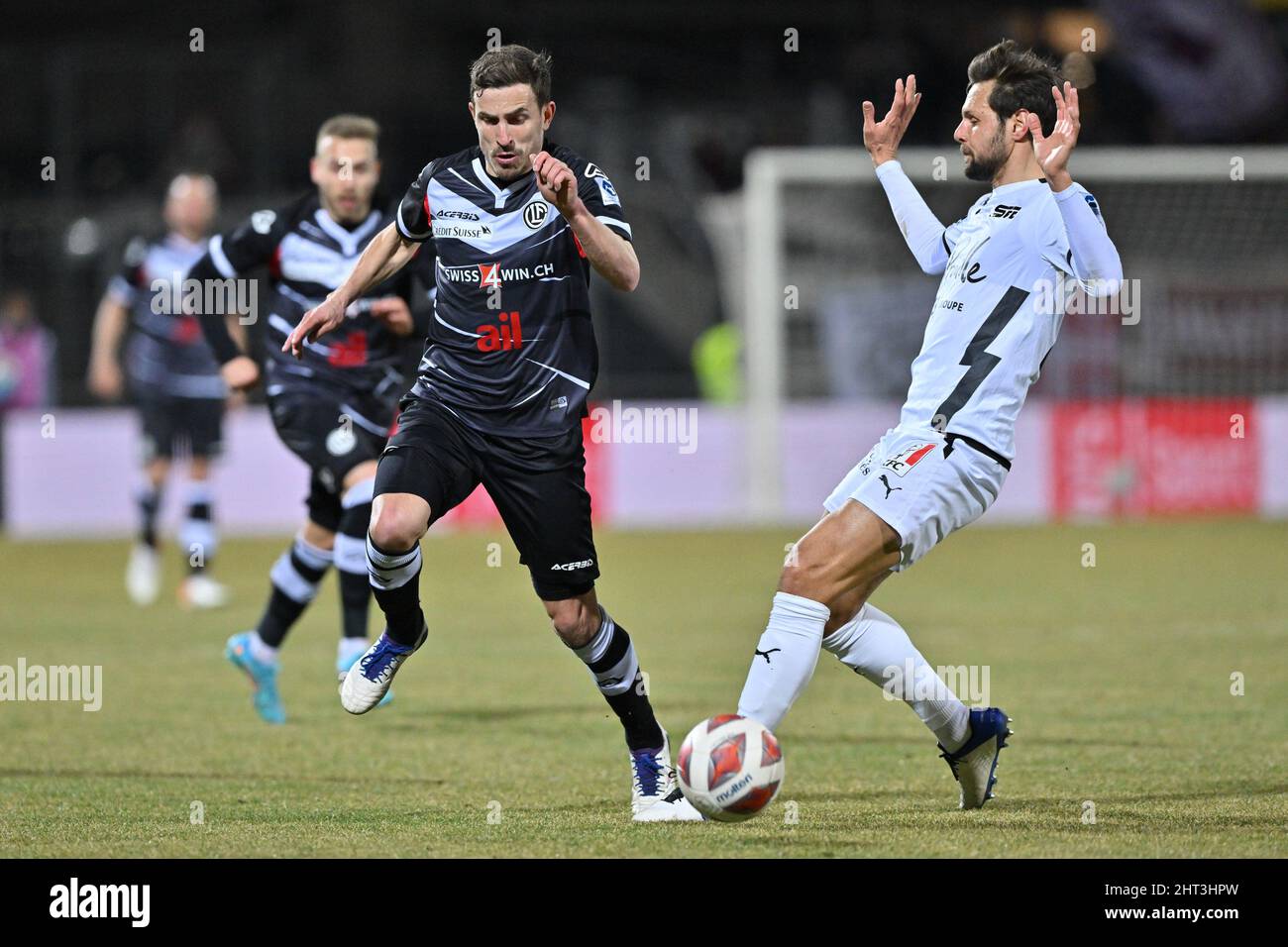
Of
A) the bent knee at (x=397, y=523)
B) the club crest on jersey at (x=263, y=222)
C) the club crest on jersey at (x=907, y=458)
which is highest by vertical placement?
the club crest on jersey at (x=263, y=222)

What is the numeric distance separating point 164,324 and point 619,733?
694cm

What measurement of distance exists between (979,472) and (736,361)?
606 inches

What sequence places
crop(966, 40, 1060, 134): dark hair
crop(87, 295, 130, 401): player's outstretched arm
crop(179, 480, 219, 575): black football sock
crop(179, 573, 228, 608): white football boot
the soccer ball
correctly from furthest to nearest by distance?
1. crop(87, 295, 130, 401): player's outstretched arm
2. crop(179, 573, 228, 608): white football boot
3. crop(179, 480, 219, 575): black football sock
4. crop(966, 40, 1060, 134): dark hair
5. the soccer ball

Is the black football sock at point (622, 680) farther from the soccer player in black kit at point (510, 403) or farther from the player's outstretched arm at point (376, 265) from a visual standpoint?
the player's outstretched arm at point (376, 265)

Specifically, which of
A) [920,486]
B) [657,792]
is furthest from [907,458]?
[657,792]

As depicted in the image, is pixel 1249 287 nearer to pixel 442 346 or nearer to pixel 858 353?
pixel 858 353

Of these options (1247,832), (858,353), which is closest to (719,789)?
(1247,832)

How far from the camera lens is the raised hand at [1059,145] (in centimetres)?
531

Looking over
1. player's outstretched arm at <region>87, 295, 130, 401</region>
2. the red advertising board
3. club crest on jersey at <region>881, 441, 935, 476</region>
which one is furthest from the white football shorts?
the red advertising board

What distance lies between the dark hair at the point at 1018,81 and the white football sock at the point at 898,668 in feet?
4.98

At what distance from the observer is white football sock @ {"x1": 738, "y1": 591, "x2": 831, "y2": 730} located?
5207 mm

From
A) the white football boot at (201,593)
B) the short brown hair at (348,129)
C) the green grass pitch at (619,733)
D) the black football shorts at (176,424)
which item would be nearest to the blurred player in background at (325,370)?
the short brown hair at (348,129)

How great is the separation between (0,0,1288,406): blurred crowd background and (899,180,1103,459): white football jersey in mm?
14482

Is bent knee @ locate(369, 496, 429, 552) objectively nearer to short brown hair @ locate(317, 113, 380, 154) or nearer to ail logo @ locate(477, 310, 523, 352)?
ail logo @ locate(477, 310, 523, 352)
